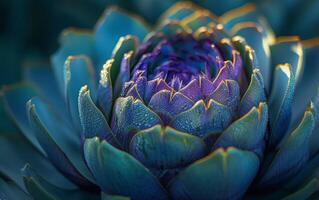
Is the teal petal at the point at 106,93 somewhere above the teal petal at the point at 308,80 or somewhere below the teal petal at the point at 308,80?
above

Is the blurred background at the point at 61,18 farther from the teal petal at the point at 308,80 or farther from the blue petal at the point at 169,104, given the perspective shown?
the blue petal at the point at 169,104

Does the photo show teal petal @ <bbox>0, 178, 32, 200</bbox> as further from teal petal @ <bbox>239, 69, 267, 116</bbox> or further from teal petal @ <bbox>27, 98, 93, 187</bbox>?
teal petal @ <bbox>239, 69, 267, 116</bbox>

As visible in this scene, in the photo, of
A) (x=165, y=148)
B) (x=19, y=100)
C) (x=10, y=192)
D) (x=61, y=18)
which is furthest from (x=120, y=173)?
(x=61, y=18)

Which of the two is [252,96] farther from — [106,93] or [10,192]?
[10,192]

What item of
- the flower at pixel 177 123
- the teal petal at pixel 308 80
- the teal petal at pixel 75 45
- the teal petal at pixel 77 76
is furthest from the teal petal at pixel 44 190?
the teal petal at pixel 308 80

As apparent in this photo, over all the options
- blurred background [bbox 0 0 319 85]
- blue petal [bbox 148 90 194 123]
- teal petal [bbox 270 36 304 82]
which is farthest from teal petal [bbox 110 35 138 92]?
blurred background [bbox 0 0 319 85]

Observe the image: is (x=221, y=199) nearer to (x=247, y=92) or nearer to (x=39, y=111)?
(x=247, y=92)
